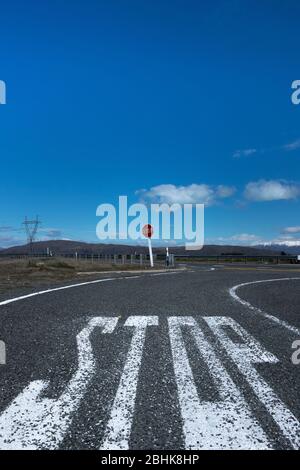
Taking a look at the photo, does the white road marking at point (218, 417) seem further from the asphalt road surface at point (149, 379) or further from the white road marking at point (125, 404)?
the white road marking at point (125, 404)

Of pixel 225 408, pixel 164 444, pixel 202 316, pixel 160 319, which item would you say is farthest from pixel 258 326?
pixel 164 444

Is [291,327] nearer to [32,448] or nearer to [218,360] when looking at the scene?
[218,360]

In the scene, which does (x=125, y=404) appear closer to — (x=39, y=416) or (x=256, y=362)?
(x=39, y=416)

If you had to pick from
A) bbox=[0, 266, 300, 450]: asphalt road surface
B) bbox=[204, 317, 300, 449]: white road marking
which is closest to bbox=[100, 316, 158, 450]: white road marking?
bbox=[0, 266, 300, 450]: asphalt road surface

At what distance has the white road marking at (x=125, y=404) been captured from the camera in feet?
9.45

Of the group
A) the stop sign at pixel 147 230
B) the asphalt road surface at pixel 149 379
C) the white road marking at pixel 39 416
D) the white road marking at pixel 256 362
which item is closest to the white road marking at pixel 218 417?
the asphalt road surface at pixel 149 379

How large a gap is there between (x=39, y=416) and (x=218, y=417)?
141 centimetres

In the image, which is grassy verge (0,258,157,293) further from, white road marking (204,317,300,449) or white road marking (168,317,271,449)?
white road marking (168,317,271,449)

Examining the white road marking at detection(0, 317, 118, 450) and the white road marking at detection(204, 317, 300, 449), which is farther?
the white road marking at detection(204, 317, 300, 449)

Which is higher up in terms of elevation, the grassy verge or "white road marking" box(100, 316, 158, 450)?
the grassy verge

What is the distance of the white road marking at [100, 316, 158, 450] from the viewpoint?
9.45 ft

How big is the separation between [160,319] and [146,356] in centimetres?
241

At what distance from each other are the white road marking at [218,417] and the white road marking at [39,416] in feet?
3.01

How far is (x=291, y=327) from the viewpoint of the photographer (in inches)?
272
